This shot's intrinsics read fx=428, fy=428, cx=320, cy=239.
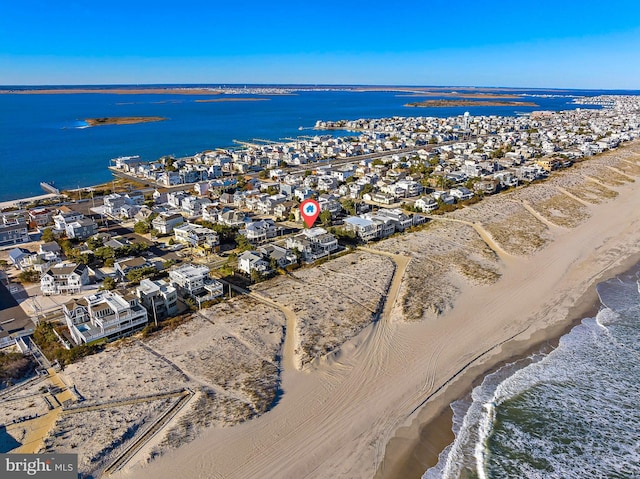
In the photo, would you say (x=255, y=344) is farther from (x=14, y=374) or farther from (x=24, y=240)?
(x=24, y=240)

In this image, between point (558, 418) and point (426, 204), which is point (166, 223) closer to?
point (426, 204)

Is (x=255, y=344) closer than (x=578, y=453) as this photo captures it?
No

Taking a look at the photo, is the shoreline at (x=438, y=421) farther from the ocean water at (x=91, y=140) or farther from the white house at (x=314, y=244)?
the ocean water at (x=91, y=140)

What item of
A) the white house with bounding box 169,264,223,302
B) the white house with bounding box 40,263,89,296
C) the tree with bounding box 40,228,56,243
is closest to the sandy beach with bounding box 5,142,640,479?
the white house with bounding box 169,264,223,302

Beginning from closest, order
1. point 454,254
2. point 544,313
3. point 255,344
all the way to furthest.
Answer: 1. point 255,344
2. point 544,313
3. point 454,254

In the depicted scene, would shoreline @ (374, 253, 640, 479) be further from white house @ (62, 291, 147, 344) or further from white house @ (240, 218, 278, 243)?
white house @ (240, 218, 278, 243)

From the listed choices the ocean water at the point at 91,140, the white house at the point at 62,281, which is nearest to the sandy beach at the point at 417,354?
the white house at the point at 62,281

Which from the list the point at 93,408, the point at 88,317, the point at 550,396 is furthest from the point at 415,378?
the point at 88,317
